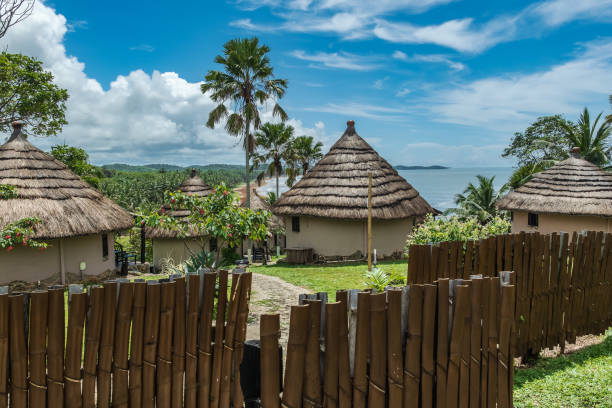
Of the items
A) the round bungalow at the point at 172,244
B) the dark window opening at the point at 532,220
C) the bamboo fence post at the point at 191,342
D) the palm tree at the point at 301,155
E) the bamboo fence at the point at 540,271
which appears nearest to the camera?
the bamboo fence post at the point at 191,342

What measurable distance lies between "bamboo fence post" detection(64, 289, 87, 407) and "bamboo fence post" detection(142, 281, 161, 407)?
366 mm

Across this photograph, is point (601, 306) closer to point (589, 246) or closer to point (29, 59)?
point (589, 246)

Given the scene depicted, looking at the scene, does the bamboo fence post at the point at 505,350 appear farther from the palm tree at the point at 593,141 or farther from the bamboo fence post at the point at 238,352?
the palm tree at the point at 593,141

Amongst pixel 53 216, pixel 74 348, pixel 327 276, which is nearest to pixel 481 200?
pixel 327 276

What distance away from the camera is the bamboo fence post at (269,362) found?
7.72 ft

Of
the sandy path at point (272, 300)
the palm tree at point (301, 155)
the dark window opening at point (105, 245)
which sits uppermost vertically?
the palm tree at point (301, 155)

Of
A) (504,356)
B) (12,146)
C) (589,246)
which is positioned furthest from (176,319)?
(12,146)

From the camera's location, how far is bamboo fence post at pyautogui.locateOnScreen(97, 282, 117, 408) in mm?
2586

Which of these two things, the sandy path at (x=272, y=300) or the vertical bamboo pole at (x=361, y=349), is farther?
the sandy path at (x=272, y=300)

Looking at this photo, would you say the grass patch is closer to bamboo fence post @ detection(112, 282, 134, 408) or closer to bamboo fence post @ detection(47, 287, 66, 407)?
bamboo fence post @ detection(112, 282, 134, 408)

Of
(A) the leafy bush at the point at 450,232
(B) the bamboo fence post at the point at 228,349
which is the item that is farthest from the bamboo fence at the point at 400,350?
(A) the leafy bush at the point at 450,232

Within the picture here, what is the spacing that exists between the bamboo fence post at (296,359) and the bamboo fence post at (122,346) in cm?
107

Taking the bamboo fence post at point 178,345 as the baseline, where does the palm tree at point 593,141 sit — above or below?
above

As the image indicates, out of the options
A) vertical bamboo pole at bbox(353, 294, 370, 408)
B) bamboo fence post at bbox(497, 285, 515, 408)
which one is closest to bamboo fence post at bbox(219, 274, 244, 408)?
vertical bamboo pole at bbox(353, 294, 370, 408)
